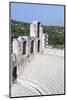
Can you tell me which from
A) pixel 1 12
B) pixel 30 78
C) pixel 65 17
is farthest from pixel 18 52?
pixel 65 17

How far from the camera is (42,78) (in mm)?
2473

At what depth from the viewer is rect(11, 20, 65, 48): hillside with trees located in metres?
2.41

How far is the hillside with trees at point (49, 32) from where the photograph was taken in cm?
241

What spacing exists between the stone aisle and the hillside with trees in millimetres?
160

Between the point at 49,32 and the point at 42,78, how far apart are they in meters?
0.52

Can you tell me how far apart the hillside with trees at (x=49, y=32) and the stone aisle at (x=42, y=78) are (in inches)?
6.3

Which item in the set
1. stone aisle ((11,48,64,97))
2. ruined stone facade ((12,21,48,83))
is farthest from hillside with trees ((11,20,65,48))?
stone aisle ((11,48,64,97))

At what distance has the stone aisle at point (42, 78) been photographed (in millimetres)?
2424

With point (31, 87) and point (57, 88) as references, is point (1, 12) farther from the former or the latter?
point (57, 88)

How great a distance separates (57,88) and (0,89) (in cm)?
64

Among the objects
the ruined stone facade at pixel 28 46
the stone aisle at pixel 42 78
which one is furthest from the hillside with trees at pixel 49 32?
the stone aisle at pixel 42 78

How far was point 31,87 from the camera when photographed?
2.44 meters

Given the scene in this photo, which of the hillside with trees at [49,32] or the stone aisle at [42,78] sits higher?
the hillside with trees at [49,32]

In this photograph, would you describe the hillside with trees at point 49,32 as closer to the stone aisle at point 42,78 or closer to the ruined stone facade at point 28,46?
the ruined stone facade at point 28,46
